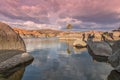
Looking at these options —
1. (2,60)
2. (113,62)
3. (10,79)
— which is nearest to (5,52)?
(2,60)

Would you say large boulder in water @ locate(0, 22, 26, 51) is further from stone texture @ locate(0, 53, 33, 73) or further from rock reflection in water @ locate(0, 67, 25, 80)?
rock reflection in water @ locate(0, 67, 25, 80)

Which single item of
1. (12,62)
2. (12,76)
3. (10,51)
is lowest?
(12,76)

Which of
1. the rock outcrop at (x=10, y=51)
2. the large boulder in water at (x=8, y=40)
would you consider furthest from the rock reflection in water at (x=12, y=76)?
the large boulder in water at (x=8, y=40)

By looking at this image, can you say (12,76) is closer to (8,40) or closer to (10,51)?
(10,51)

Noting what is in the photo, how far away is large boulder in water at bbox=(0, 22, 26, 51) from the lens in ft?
86.4

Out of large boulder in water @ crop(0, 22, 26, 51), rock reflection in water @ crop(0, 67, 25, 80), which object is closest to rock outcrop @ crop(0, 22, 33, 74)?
large boulder in water @ crop(0, 22, 26, 51)

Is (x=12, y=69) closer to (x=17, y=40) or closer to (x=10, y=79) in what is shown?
(x=10, y=79)

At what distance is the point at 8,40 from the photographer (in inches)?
1081

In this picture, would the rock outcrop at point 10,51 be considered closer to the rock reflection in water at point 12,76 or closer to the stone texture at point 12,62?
the stone texture at point 12,62

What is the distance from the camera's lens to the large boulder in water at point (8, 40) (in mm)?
26344

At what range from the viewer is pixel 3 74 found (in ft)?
62.3

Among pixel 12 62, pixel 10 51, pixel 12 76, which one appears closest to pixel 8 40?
pixel 10 51

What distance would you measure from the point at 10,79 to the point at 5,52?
8.50 m

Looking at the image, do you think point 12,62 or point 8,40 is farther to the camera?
point 8,40
